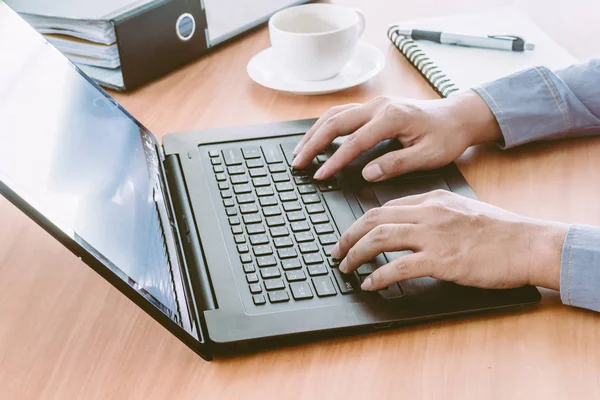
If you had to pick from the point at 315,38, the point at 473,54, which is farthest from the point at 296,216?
the point at 473,54

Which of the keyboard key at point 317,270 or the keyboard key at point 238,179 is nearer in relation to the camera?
the keyboard key at point 317,270

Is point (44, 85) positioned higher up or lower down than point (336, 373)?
higher up

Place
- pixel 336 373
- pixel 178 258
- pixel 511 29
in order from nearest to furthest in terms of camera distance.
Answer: pixel 336 373
pixel 178 258
pixel 511 29

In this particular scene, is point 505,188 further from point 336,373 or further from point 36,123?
point 36,123

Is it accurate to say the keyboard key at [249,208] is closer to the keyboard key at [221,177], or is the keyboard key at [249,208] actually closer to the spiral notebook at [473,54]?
the keyboard key at [221,177]

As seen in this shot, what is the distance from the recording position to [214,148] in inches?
36.9

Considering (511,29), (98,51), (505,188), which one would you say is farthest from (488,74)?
(98,51)

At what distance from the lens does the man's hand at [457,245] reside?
0.69m

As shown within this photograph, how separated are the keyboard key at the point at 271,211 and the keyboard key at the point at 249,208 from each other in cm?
1

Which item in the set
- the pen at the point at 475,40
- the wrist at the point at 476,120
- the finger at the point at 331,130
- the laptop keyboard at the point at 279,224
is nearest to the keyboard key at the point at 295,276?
the laptop keyboard at the point at 279,224

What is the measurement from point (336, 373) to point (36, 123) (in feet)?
1.19

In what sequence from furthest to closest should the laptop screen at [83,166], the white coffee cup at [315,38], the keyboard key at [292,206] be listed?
1. the white coffee cup at [315,38]
2. the keyboard key at [292,206]
3. the laptop screen at [83,166]

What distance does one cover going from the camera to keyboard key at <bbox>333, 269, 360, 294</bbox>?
0.69m

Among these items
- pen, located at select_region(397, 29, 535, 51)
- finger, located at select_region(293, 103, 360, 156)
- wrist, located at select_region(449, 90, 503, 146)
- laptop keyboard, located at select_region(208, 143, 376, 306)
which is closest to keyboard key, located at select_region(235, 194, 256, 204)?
laptop keyboard, located at select_region(208, 143, 376, 306)
